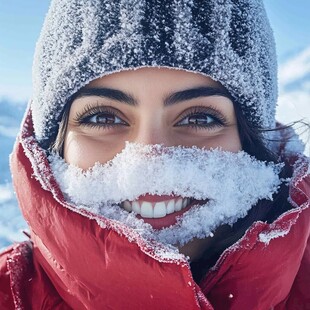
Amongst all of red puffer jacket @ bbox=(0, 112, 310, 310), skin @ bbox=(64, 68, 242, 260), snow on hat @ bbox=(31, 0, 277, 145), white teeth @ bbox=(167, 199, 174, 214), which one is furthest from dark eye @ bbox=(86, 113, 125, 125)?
white teeth @ bbox=(167, 199, 174, 214)

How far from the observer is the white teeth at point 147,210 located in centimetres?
160

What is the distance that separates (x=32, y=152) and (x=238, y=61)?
0.74 metres

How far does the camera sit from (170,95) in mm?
1623

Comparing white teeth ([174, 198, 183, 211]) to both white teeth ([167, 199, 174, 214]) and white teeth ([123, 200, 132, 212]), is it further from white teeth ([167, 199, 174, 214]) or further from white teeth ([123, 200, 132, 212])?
white teeth ([123, 200, 132, 212])

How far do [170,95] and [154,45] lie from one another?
0.16 metres

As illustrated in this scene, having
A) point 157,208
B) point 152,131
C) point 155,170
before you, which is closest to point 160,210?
point 157,208

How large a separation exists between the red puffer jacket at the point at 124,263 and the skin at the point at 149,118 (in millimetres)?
168

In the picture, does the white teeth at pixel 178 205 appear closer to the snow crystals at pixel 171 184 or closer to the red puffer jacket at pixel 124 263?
the snow crystals at pixel 171 184

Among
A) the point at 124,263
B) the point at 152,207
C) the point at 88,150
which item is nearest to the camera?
the point at 124,263

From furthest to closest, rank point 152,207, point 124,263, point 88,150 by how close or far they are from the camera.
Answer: point 88,150
point 152,207
point 124,263

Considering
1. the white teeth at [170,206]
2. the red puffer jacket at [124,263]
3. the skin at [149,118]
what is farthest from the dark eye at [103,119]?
the white teeth at [170,206]

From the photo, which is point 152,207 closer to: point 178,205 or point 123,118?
point 178,205

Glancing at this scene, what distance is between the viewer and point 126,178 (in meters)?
1.56

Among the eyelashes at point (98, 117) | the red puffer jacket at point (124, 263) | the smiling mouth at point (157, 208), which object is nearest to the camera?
the red puffer jacket at point (124, 263)
